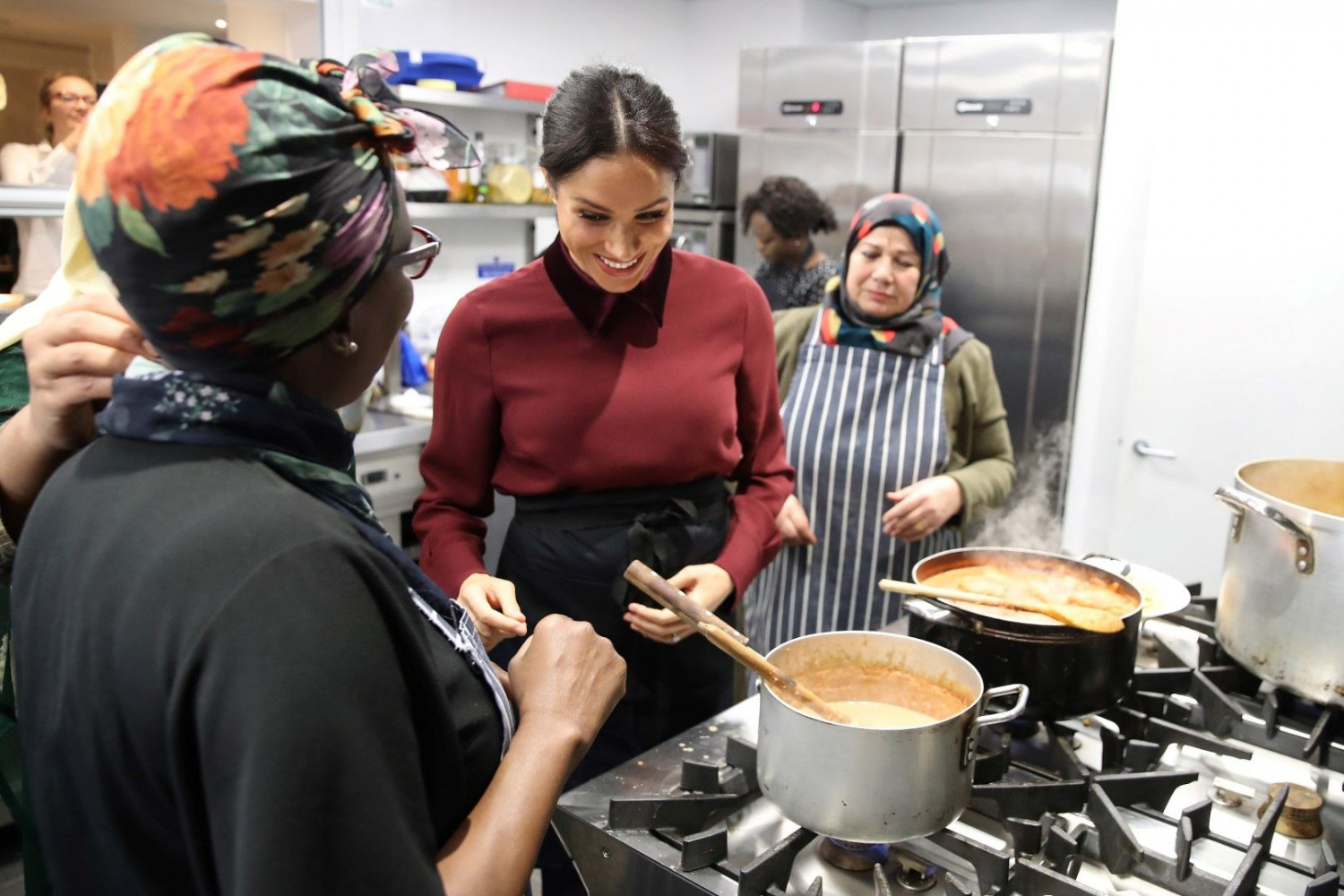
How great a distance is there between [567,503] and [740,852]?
0.61m

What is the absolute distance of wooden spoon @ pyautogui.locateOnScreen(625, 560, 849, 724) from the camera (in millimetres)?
1091

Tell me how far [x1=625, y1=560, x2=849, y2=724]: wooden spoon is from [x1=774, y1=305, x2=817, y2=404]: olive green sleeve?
121 cm

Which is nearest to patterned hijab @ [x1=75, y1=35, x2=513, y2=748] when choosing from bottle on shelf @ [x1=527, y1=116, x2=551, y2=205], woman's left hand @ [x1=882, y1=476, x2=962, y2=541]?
woman's left hand @ [x1=882, y1=476, x2=962, y2=541]

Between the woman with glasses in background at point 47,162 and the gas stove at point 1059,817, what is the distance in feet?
7.43

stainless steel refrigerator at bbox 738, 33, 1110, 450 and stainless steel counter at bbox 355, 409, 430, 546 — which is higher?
stainless steel refrigerator at bbox 738, 33, 1110, 450

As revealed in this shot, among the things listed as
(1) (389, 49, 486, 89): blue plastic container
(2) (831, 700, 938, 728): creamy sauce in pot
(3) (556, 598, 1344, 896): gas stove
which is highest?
(1) (389, 49, 486, 89): blue plastic container

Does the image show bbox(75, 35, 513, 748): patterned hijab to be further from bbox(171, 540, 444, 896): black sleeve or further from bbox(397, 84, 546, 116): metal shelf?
bbox(397, 84, 546, 116): metal shelf

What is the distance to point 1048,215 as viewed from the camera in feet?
10.3

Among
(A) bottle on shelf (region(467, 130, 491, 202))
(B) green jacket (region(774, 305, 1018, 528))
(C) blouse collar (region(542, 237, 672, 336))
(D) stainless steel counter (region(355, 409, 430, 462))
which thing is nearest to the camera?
(C) blouse collar (region(542, 237, 672, 336))

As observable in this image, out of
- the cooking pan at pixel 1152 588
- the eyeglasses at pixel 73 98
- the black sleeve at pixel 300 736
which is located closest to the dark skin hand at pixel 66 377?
the black sleeve at pixel 300 736

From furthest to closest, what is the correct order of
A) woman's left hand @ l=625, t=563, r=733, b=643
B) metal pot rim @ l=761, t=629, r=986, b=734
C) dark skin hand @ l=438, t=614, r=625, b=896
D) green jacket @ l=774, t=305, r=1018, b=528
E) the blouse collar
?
green jacket @ l=774, t=305, r=1018, b=528
the blouse collar
woman's left hand @ l=625, t=563, r=733, b=643
metal pot rim @ l=761, t=629, r=986, b=734
dark skin hand @ l=438, t=614, r=625, b=896

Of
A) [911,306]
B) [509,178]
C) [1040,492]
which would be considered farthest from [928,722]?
[509,178]

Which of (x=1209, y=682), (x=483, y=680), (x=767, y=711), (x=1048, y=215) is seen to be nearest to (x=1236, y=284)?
(x=1048, y=215)

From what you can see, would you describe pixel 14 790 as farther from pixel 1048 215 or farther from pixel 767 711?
pixel 1048 215
